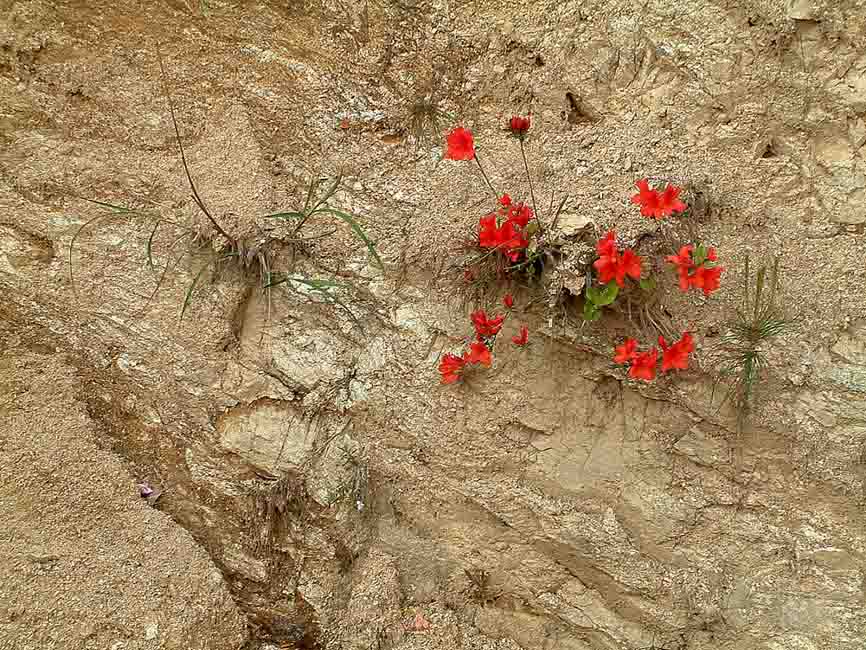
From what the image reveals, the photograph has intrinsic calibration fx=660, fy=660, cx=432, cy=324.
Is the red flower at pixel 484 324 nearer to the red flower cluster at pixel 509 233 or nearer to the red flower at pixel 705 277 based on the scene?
the red flower cluster at pixel 509 233

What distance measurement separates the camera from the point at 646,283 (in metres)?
2.16

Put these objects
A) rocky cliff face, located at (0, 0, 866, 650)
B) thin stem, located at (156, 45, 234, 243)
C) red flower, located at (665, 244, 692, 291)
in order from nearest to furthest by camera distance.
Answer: red flower, located at (665, 244, 692, 291)
rocky cliff face, located at (0, 0, 866, 650)
thin stem, located at (156, 45, 234, 243)

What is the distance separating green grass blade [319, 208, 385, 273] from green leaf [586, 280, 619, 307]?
0.76 metres

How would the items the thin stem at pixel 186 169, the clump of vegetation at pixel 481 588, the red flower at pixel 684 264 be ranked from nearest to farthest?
the red flower at pixel 684 264, the thin stem at pixel 186 169, the clump of vegetation at pixel 481 588

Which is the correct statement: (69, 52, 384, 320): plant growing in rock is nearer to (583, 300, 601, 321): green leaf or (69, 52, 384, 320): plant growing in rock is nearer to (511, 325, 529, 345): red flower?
(511, 325, 529, 345): red flower

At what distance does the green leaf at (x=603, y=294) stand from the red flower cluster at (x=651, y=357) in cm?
15

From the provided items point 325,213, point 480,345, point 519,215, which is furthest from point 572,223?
point 325,213

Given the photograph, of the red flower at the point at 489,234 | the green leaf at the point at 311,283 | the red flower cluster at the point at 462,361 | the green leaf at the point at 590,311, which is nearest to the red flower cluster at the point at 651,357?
the green leaf at the point at 590,311

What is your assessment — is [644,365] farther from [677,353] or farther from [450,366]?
[450,366]

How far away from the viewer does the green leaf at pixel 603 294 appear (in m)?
2.11

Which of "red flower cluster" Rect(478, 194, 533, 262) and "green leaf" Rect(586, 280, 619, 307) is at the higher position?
"red flower cluster" Rect(478, 194, 533, 262)

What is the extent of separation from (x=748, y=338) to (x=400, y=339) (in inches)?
46.7

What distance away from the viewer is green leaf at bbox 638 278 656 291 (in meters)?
2.15

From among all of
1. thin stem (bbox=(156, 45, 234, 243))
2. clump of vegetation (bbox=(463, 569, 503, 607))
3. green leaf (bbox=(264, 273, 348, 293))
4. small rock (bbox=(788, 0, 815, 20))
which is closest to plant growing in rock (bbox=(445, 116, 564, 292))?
green leaf (bbox=(264, 273, 348, 293))
